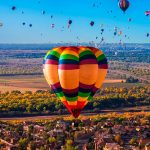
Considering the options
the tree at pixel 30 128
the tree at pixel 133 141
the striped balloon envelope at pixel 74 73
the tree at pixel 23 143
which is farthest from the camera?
the tree at pixel 30 128

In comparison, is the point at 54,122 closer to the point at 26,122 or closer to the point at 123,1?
the point at 26,122

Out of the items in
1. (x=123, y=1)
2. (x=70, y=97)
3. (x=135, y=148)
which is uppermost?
(x=123, y=1)

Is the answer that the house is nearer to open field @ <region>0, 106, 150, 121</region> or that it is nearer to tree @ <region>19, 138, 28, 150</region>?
tree @ <region>19, 138, 28, 150</region>

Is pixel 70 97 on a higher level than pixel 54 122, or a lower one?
higher

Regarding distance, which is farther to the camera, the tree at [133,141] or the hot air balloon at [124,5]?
the hot air balloon at [124,5]

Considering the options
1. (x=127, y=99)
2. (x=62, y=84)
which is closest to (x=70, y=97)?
(x=62, y=84)

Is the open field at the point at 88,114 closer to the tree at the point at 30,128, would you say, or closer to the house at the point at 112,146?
the tree at the point at 30,128

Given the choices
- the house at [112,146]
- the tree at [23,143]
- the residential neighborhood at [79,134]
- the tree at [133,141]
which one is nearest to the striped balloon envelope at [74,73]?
the residential neighborhood at [79,134]

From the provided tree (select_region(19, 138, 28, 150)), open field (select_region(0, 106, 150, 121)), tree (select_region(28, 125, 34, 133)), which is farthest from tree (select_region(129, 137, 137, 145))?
open field (select_region(0, 106, 150, 121))
